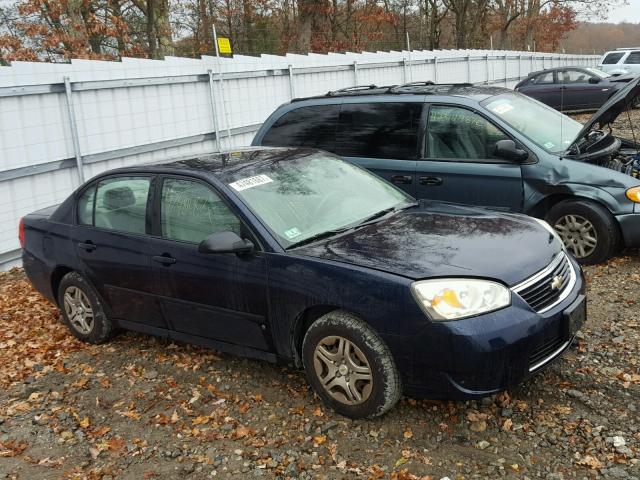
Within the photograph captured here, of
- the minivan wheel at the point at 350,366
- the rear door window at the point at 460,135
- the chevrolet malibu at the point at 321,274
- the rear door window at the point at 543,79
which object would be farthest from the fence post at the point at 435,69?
the minivan wheel at the point at 350,366

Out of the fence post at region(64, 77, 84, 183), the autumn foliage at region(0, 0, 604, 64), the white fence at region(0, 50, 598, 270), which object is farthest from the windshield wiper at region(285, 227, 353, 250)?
the autumn foliage at region(0, 0, 604, 64)

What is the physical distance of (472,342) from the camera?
3.12 metres

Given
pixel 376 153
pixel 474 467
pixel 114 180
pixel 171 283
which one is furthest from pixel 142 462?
pixel 376 153

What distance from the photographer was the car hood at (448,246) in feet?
11.0

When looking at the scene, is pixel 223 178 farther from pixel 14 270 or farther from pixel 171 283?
pixel 14 270

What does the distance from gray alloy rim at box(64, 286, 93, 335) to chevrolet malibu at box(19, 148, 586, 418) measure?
0.04 feet

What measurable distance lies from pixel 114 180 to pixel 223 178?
1210 mm

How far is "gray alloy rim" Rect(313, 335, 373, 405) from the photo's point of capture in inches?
135

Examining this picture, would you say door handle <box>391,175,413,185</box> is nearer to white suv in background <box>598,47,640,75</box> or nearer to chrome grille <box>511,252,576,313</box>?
chrome grille <box>511,252,576,313</box>

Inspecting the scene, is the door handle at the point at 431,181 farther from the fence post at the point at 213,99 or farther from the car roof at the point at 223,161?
the fence post at the point at 213,99

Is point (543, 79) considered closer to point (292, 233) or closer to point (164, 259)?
point (292, 233)

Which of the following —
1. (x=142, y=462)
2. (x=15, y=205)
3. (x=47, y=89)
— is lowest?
(x=142, y=462)

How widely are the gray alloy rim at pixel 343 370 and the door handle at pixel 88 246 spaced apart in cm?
220

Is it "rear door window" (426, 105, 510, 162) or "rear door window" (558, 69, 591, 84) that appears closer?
"rear door window" (426, 105, 510, 162)
